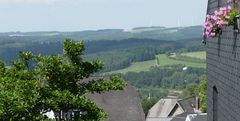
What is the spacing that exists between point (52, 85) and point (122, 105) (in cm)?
2147

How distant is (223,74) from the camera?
16.7m

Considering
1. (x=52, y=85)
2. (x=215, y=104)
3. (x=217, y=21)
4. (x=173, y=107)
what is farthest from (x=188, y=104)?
(x=217, y=21)

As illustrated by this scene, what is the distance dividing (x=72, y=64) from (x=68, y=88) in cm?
69

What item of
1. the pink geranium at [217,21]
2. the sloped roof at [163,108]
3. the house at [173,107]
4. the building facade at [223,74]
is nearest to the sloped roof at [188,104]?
the house at [173,107]

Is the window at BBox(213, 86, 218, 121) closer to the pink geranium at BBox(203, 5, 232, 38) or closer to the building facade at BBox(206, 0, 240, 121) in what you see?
the building facade at BBox(206, 0, 240, 121)

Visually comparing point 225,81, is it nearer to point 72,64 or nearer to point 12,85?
point 72,64

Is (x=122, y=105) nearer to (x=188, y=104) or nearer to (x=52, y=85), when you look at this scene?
(x=52, y=85)

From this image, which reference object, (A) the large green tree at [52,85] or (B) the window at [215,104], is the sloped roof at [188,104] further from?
(A) the large green tree at [52,85]

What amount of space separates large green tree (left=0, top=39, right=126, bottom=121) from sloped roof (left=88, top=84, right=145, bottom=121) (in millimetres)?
19016

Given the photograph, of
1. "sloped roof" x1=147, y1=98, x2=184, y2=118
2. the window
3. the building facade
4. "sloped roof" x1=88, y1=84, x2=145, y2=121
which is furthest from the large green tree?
"sloped roof" x1=147, y1=98, x2=184, y2=118

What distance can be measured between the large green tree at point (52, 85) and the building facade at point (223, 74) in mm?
2868

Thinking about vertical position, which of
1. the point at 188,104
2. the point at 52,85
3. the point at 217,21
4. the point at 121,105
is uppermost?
the point at 217,21

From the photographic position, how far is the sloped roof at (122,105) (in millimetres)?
36909

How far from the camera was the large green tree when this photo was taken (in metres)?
15.5
